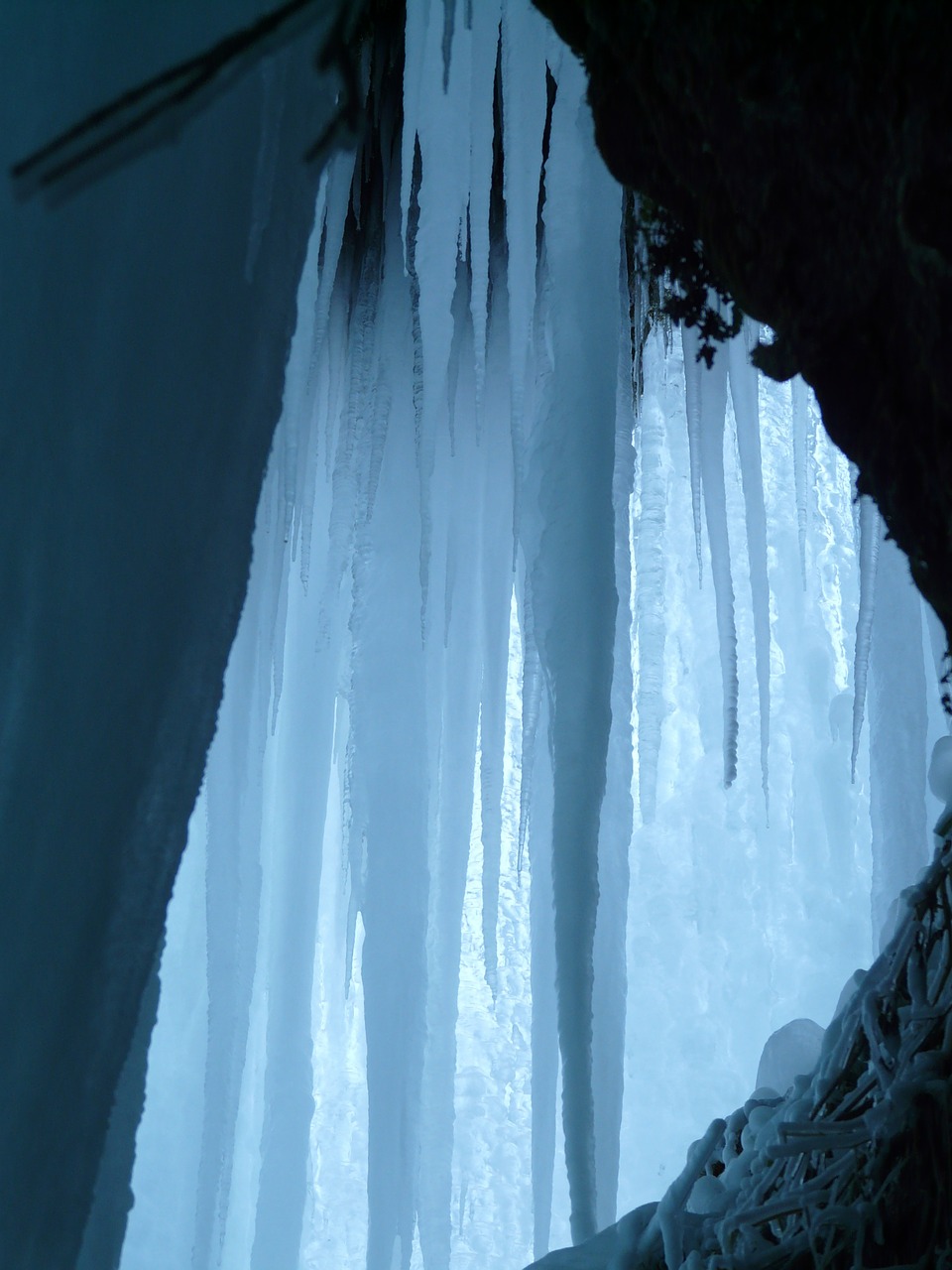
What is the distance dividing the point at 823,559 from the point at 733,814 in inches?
41.9

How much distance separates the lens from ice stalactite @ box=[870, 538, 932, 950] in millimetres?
1915

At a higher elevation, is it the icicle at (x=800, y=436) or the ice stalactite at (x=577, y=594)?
the icicle at (x=800, y=436)

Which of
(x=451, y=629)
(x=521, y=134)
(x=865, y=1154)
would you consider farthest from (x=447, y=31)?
(x=865, y=1154)

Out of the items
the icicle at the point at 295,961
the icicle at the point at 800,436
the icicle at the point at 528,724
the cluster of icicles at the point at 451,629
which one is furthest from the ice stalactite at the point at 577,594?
the icicle at the point at 295,961

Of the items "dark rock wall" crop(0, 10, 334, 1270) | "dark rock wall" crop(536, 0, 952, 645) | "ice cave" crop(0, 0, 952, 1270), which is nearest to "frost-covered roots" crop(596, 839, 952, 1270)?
"ice cave" crop(0, 0, 952, 1270)

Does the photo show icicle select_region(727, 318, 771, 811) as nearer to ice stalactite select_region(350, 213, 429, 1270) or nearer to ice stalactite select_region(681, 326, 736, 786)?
ice stalactite select_region(681, 326, 736, 786)

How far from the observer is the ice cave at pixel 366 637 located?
924mm

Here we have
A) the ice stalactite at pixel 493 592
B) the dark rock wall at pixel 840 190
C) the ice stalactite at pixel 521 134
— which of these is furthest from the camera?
the ice stalactite at pixel 493 592

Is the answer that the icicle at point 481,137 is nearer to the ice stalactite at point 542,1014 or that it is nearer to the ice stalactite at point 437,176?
the ice stalactite at point 437,176

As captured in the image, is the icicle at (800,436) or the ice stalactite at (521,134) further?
the icicle at (800,436)

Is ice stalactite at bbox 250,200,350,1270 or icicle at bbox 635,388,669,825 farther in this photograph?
icicle at bbox 635,388,669,825

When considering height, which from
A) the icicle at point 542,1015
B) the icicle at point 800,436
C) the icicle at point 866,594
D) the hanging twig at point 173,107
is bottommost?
the icicle at point 542,1015

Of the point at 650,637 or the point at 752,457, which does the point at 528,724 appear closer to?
the point at 752,457

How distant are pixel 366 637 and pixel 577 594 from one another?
92 centimetres
